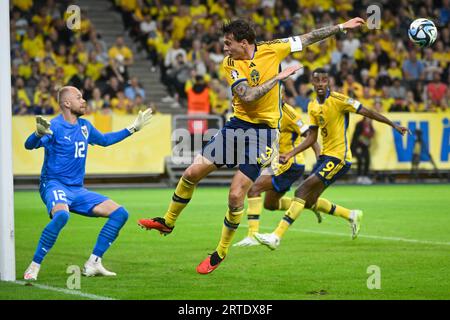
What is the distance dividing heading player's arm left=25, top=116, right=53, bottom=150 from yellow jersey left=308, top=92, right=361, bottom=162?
16.5ft

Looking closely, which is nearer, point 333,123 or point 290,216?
point 290,216

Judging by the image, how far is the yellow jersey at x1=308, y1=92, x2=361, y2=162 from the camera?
13.2m

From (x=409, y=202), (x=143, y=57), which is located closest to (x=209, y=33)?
(x=143, y=57)

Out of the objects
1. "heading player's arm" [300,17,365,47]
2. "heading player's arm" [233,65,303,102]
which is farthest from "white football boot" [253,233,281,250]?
"heading player's arm" [300,17,365,47]

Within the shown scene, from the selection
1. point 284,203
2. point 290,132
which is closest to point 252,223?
point 284,203

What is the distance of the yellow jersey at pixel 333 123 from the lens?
13.2 metres

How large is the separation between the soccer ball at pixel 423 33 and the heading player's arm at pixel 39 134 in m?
4.72

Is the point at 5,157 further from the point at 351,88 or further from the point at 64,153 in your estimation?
the point at 351,88

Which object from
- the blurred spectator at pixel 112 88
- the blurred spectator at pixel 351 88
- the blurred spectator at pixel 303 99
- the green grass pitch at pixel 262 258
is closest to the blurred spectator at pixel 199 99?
the blurred spectator at pixel 112 88

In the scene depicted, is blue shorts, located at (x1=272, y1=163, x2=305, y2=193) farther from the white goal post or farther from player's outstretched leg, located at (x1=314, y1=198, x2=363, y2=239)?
the white goal post

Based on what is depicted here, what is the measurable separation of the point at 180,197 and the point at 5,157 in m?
2.18

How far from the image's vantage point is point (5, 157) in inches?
355

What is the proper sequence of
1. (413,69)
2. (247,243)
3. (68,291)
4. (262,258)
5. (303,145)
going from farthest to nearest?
(413,69), (303,145), (247,243), (262,258), (68,291)

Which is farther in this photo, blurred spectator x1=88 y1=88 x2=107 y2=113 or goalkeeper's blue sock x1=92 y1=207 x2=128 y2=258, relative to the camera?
blurred spectator x1=88 y1=88 x2=107 y2=113
